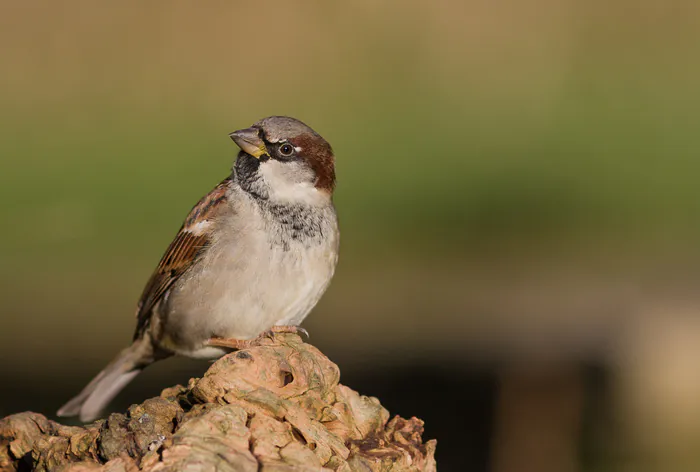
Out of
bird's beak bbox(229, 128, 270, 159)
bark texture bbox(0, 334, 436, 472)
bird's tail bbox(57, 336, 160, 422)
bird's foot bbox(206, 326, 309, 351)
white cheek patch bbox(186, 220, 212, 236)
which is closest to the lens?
bark texture bbox(0, 334, 436, 472)

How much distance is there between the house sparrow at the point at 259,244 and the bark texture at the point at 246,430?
0.45 metres

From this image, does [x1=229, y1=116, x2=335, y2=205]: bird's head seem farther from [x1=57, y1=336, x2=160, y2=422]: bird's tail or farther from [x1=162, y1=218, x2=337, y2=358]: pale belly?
[x1=57, y1=336, x2=160, y2=422]: bird's tail

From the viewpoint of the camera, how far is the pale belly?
9.13 feet

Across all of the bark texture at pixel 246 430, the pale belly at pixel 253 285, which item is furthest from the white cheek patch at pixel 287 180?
the bark texture at pixel 246 430

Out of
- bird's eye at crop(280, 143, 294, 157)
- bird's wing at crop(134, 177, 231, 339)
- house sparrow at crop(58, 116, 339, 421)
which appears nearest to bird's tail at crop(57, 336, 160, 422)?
bird's wing at crop(134, 177, 231, 339)

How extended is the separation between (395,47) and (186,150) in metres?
1.85

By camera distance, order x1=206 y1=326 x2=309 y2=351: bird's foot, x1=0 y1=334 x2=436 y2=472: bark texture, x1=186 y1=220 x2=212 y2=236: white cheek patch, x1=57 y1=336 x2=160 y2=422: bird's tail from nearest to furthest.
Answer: x1=0 y1=334 x2=436 y2=472: bark texture → x1=206 y1=326 x2=309 y2=351: bird's foot → x1=186 y1=220 x2=212 y2=236: white cheek patch → x1=57 y1=336 x2=160 y2=422: bird's tail

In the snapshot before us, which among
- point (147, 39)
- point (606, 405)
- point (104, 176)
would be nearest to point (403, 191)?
point (104, 176)

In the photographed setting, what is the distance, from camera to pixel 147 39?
714cm

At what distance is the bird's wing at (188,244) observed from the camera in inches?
116

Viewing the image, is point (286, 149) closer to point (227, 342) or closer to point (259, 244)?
point (259, 244)

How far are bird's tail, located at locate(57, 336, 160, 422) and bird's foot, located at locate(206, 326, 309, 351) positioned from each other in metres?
0.42

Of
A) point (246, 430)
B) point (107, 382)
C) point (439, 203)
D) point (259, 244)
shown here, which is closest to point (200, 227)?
point (259, 244)

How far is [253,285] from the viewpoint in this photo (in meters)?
2.79
